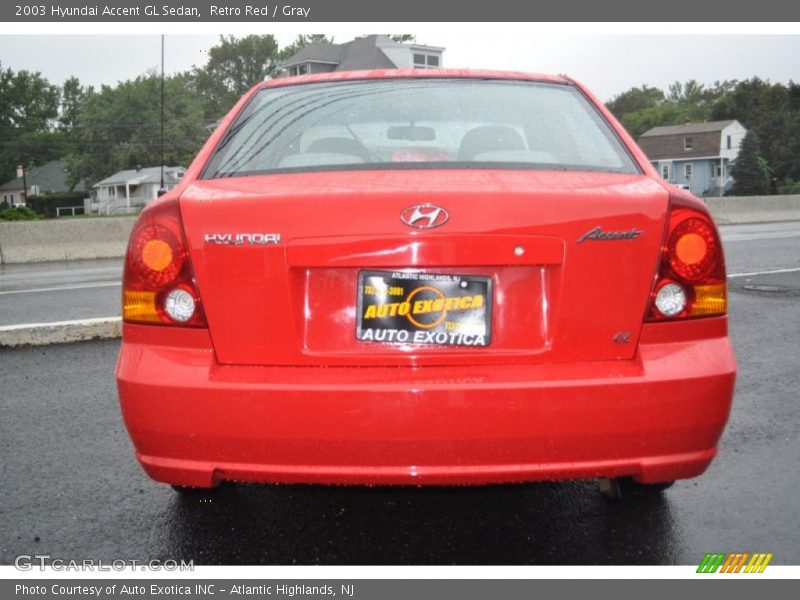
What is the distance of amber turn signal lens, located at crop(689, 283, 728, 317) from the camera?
2.57 meters

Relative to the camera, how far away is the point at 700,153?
260 feet

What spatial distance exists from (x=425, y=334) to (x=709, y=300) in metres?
0.88

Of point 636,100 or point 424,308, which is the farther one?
point 636,100

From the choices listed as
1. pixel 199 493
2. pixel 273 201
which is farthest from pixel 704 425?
pixel 199 493

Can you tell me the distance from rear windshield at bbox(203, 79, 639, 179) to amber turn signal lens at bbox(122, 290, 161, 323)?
54cm

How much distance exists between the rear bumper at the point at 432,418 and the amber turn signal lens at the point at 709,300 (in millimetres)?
154

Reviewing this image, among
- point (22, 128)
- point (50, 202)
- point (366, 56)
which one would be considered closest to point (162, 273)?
point (366, 56)

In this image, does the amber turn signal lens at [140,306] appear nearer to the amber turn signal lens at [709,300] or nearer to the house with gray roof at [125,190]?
the amber turn signal lens at [709,300]

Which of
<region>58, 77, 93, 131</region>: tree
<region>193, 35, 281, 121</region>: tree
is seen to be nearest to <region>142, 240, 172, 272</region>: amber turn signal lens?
<region>193, 35, 281, 121</region>: tree

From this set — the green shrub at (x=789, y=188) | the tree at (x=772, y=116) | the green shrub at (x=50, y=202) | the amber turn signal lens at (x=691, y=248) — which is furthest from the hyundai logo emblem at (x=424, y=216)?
the green shrub at (x=50, y=202)

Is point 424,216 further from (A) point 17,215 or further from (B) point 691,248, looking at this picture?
(A) point 17,215

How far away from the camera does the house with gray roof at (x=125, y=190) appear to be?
3120 inches

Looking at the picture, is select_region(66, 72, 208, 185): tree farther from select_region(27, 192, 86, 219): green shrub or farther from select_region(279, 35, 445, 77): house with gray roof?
select_region(279, 35, 445, 77): house with gray roof
